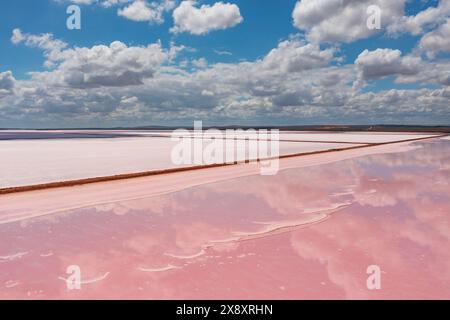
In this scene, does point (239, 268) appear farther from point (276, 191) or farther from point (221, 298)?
point (276, 191)

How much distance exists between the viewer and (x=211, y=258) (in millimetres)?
5762

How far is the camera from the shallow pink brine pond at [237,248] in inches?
184

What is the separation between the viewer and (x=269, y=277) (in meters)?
4.98

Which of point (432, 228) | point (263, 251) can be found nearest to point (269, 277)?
point (263, 251)

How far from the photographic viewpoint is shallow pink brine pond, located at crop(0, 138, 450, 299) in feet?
15.4

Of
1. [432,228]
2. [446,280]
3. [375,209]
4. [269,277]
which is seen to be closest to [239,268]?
[269,277]

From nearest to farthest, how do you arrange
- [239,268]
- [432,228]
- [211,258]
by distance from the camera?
[239,268] < [211,258] < [432,228]

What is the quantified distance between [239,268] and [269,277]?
0.56 meters

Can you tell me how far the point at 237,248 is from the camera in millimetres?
6215
